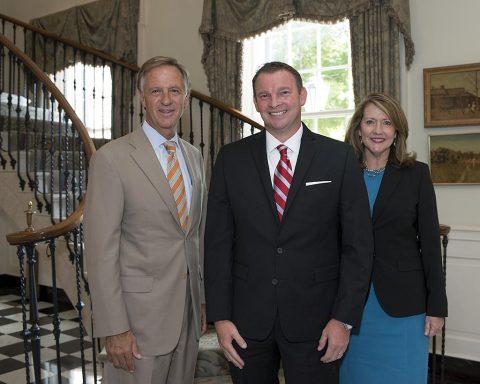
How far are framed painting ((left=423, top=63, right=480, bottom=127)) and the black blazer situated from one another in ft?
7.70

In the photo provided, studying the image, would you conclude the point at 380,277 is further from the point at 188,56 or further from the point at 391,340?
the point at 188,56

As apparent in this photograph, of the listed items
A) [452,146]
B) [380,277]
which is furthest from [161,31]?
[380,277]

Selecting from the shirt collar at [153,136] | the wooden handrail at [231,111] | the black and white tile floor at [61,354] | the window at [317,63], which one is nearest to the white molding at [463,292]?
the window at [317,63]

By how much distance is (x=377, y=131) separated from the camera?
1979mm

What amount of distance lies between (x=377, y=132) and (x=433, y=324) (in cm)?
80

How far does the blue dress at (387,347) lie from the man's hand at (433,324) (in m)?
0.02

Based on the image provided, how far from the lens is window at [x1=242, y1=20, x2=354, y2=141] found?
5.01 metres

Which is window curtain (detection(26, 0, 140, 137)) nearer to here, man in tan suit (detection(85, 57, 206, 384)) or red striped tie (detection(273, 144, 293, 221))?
man in tan suit (detection(85, 57, 206, 384))

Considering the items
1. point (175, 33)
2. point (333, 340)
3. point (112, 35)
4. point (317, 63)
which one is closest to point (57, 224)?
point (333, 340)

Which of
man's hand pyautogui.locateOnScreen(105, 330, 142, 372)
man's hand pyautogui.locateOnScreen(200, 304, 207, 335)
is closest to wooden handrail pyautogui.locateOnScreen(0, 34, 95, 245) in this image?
man's hand pyautogui.locateOnScreen(105, 330, 142, 372)

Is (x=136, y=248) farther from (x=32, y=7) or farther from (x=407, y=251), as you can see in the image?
(x=32, y=7)

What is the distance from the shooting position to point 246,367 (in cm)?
160

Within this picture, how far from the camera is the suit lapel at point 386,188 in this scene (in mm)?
1911

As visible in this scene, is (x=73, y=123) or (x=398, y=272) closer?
(x=398, y=272)
